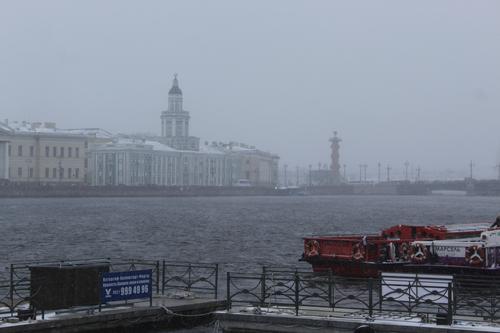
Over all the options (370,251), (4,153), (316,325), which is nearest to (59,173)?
(4,153)

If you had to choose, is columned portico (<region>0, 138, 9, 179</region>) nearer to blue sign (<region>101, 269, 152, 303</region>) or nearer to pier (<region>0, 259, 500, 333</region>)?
pier (<region>0, 259, 500, 333</region>)

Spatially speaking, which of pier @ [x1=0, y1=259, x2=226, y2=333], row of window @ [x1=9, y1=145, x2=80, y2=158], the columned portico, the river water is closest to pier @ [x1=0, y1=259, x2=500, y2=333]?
pier @ [x1=0, y1=259, x2=226, y2=333]

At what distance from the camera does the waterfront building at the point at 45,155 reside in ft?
581

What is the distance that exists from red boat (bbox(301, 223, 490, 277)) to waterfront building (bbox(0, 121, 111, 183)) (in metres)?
140

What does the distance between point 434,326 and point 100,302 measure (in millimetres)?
7234

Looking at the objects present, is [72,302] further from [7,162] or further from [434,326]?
[7,162]

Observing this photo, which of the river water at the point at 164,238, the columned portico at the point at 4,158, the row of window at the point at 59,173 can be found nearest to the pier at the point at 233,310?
the river water at the point at 164,238

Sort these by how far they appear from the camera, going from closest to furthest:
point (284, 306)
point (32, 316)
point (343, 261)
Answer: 1. point (32, 316)
2. point (284, 306)
3. point (343, 261)

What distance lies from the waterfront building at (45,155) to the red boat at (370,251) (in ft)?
459

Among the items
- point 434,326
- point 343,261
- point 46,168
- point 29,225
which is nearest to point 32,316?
point 434,326

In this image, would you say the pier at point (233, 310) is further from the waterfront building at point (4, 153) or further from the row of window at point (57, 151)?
the row of window at point (57, 151)

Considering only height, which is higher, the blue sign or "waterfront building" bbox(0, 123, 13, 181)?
"waterfront building" bbox(0, 123, 13, 181)

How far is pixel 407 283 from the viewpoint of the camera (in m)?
21.8

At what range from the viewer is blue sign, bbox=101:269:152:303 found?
69.5 ft
